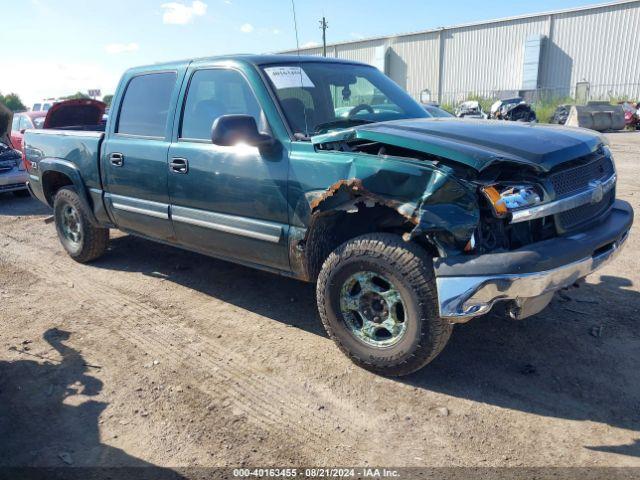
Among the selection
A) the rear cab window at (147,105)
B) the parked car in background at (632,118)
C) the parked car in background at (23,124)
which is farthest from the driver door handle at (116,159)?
the parked car in background at (632,118)

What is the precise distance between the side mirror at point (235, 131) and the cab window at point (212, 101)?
262 mm

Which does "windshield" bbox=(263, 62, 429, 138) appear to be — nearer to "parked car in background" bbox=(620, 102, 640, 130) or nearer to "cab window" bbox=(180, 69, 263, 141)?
"cab window" bbox=(180, 69, 263, 141)

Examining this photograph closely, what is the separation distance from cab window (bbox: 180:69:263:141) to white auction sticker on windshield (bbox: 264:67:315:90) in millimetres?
195

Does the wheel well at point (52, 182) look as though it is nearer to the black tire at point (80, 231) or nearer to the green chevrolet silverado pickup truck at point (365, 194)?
the black tire at point (80, 231)

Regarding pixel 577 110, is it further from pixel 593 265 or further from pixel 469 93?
pixel 593 265

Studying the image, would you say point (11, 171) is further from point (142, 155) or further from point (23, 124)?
point (142, 155)

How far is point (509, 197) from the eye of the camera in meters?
2.80

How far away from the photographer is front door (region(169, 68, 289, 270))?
3643mm

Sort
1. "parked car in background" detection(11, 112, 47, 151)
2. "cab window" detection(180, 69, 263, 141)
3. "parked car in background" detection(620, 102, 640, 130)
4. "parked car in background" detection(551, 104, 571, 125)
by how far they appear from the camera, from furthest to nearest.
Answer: "parked car in background" detection(551, 104, 571, 125), "parked car in background" detection(620, 102, 640, 130), "parked car in background" detection(11, 112, 47, 151), "cab window" detection(180, 69, 263, 141)

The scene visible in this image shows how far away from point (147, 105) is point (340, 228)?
230 centimetres

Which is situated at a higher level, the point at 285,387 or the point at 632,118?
the point at 285,387

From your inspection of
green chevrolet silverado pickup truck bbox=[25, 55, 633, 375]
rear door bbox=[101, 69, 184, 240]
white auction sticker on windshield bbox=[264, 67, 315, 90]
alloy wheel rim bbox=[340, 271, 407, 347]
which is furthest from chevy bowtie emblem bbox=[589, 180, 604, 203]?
rear door bbox=[101, 69, 184, 240]

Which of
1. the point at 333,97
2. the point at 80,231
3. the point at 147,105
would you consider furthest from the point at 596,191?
the point at 80,231

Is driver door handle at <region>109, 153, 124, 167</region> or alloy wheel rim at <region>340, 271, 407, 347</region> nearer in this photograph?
alloy wheel rim at <region>340, 271, 407, 347</region>
